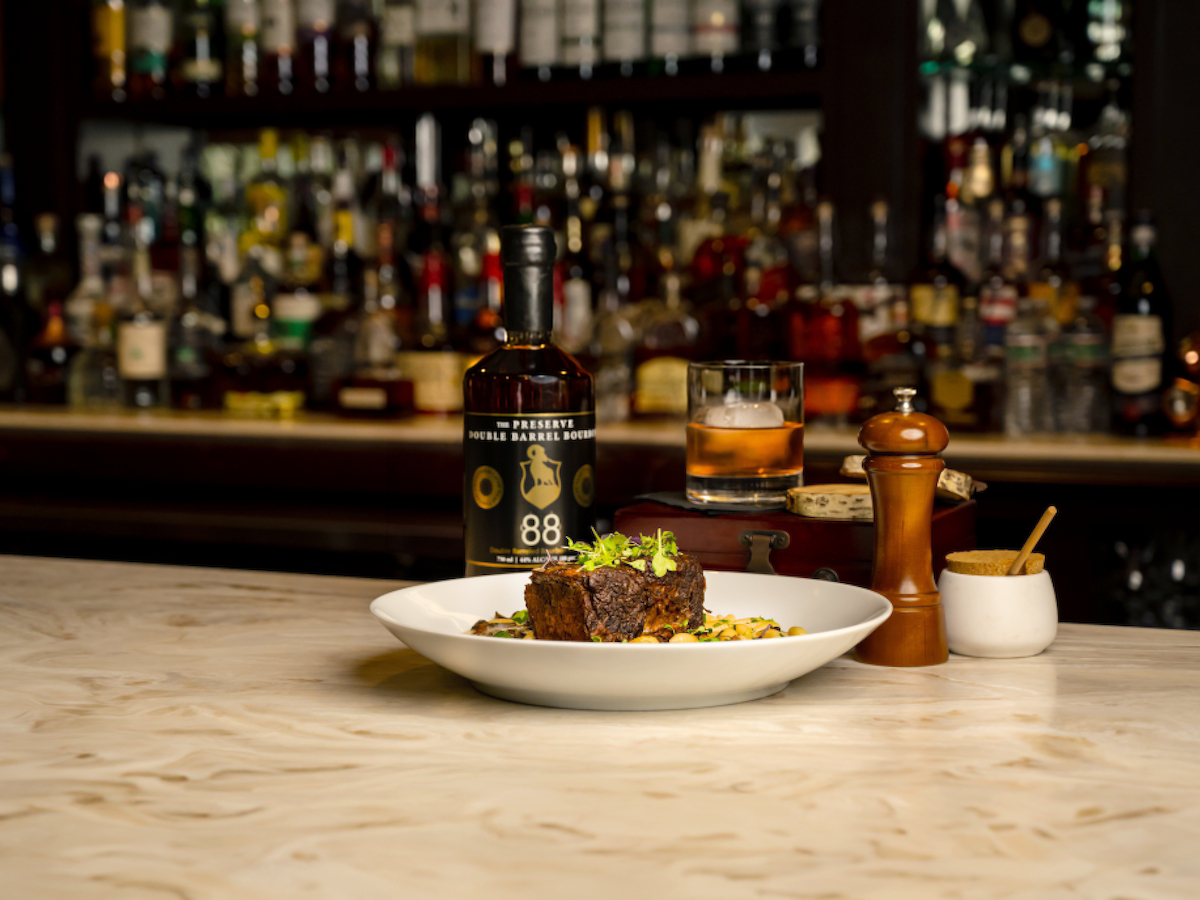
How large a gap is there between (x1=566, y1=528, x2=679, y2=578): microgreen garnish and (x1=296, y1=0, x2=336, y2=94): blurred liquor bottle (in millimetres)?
1968

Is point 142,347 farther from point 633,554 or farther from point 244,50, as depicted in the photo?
point 633,554

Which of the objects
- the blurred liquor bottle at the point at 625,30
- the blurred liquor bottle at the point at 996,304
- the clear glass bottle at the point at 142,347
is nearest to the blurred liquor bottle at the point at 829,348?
the blurred liquor bottle at the point at 996,304

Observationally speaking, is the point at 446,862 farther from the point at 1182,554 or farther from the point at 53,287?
the point at 53,287

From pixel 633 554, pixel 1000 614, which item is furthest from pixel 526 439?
pixel 1000 614

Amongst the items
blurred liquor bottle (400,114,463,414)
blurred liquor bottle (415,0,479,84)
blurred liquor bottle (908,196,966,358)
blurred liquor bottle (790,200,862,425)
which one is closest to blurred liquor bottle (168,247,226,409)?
blurred liquor bottle (400,114,463,414)

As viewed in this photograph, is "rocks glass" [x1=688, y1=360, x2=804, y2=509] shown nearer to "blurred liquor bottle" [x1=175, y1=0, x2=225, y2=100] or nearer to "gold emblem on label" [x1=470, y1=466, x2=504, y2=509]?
"gold emblem on label" [x1=470, y1=466, x2=504, y2=509]

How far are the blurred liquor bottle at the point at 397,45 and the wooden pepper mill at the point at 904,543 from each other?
189cm

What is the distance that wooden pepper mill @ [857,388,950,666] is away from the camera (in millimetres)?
724

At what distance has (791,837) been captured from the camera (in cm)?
49

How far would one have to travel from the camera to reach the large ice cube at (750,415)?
2.92 ft

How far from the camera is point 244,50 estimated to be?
2.57 m

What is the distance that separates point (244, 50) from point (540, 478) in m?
2.03

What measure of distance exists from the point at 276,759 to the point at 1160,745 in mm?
400

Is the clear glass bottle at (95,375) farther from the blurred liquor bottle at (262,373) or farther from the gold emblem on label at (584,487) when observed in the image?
the gold emblem on label at (584,487)
